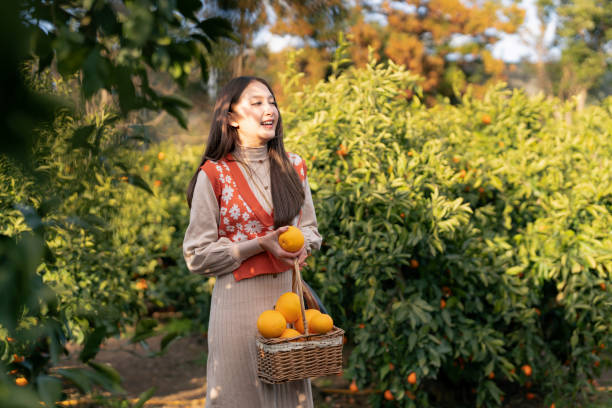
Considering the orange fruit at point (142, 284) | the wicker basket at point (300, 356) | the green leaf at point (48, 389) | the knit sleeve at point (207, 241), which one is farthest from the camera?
the orange fruit at point (142, 284)

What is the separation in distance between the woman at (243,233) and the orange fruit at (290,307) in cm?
12

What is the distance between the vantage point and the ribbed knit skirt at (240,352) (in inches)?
73.9

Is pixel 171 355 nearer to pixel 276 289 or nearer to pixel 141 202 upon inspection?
pixel 141 202

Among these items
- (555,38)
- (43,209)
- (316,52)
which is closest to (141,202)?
(43,209)

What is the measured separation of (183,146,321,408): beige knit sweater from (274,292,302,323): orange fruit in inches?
5.5

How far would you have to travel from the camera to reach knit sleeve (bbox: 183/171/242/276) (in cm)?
185

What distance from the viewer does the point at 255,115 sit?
6.57 feet

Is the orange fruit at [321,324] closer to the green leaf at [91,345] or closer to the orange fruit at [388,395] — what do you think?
the green leaf at [91,345]

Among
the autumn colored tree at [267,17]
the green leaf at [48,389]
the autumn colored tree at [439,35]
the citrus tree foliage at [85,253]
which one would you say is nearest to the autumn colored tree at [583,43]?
the autumn colored tree at [439,35]

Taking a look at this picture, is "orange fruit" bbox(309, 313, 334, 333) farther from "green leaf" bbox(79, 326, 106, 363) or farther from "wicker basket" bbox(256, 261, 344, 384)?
"green leaf" bbox(79, 326, 106, 363)

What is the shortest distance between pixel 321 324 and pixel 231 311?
1.17ft

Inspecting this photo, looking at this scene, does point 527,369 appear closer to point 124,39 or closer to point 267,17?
point 124,39

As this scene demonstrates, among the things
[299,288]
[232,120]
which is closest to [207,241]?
[299,288]

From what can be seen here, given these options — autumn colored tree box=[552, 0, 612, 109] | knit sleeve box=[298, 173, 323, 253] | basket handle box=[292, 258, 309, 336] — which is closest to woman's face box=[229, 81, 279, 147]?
knit sleeve box=[298, 173, 323, 253]
